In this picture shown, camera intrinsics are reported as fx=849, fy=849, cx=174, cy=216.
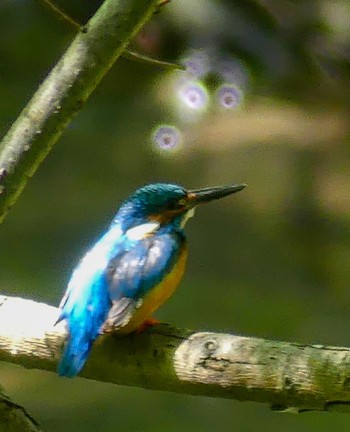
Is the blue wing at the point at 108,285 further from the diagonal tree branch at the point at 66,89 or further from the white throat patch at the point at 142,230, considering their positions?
the diagonal tree branch at the point at 66,89

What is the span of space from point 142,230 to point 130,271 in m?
0.18

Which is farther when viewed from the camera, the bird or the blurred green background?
the blurred green background

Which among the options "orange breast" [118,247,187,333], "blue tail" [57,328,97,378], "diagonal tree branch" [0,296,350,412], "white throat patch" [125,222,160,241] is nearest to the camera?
"diagonal tree branch" [0,296,350,412]

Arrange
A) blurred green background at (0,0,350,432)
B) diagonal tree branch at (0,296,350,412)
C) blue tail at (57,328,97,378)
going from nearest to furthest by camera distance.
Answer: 1. diagonal tree branch at (0,296,350,412)
2. blue tail at (57,328,97,378)
3. blurred green background at (0,0,350,432)

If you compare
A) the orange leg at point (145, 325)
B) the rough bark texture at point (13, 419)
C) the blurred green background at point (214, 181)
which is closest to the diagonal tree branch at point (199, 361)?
the orange leg at point (145, 325)

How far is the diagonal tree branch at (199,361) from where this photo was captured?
123cm

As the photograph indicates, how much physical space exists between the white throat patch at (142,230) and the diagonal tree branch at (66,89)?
0.37 metres

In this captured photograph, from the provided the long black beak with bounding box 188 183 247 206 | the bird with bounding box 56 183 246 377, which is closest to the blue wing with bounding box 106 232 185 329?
the bird with bounding box 56 183 246 377

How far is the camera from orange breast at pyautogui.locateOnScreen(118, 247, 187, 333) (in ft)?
4.84

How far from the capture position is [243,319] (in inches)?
133

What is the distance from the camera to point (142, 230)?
→ 1655 mm

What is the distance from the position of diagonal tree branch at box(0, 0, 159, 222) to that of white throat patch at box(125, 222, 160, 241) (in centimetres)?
37

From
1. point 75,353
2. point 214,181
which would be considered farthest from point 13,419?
point 214,181

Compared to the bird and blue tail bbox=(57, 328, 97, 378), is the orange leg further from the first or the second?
blue tail bbox=(57, 328, 97, 378)
